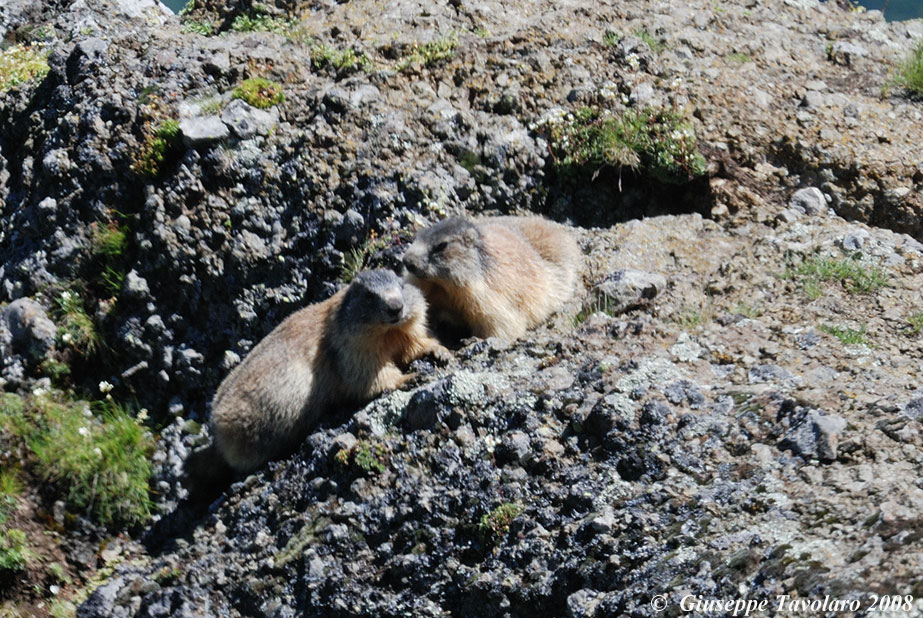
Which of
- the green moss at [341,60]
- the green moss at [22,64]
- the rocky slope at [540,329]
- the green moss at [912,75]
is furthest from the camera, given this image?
the green moss at [22,64]

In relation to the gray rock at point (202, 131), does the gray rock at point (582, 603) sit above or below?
below

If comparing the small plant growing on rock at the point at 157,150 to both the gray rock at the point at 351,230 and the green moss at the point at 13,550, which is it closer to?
the gray rock at the point at 351,230

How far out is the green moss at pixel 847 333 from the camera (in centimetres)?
644

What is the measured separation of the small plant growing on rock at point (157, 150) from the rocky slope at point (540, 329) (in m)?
0.02

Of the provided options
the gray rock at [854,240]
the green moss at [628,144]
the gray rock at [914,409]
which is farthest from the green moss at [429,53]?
the gray rock at [914,409]

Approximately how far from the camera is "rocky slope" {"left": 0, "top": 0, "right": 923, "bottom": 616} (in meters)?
5.21

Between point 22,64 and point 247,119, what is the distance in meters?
4.81

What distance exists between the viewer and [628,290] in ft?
24.5

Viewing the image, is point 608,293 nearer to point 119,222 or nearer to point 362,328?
point 362,328

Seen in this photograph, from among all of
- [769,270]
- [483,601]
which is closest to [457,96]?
Answer: [769,270]

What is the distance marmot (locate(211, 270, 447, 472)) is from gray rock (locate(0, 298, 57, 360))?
7.71 feet

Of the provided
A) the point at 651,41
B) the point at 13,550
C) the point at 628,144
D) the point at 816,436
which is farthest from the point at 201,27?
the point at 816,436

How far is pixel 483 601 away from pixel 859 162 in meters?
6.16

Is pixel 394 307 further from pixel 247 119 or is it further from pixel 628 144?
pixel 628 144
